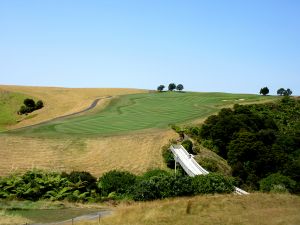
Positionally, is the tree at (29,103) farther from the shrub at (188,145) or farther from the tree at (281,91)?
the tree at (281,91)

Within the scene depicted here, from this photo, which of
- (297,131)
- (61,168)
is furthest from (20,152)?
(297,131)

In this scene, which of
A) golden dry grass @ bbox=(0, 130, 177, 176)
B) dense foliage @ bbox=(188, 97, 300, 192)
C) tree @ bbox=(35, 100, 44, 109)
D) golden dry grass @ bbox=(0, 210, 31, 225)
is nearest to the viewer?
golden dry grass @ bbox=(0, 210, 31, 225)

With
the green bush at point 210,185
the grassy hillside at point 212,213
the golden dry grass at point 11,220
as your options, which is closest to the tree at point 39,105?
the green bush at point 210,185

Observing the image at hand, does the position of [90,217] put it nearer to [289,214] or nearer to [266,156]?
[289,214]

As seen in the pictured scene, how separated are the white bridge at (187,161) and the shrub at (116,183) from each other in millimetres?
6579

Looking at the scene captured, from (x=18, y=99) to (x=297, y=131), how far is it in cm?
6771

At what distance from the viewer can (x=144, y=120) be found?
77438 millimetres

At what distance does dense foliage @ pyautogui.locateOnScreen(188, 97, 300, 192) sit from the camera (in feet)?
185

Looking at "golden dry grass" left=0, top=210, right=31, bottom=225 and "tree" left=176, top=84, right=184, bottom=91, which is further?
"tree" left=176, top=84, right=184, bottom=91

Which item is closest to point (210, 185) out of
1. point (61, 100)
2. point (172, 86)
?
point (61, 100)

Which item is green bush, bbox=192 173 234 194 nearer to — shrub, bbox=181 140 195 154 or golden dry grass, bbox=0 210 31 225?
golden dry grass, bbox=0 210 31 225

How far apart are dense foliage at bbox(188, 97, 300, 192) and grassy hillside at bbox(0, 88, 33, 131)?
133 ft

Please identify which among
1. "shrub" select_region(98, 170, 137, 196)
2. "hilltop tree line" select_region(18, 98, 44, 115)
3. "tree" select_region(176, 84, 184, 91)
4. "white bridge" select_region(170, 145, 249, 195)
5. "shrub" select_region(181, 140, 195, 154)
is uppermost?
"tree" select_region(176, 84, 184, 91)

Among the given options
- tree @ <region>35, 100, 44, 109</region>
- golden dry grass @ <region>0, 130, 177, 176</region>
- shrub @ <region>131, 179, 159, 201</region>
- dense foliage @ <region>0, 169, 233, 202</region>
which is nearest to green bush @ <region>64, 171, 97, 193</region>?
dense foliage @ <region>0, 169, 233, 202</region>
